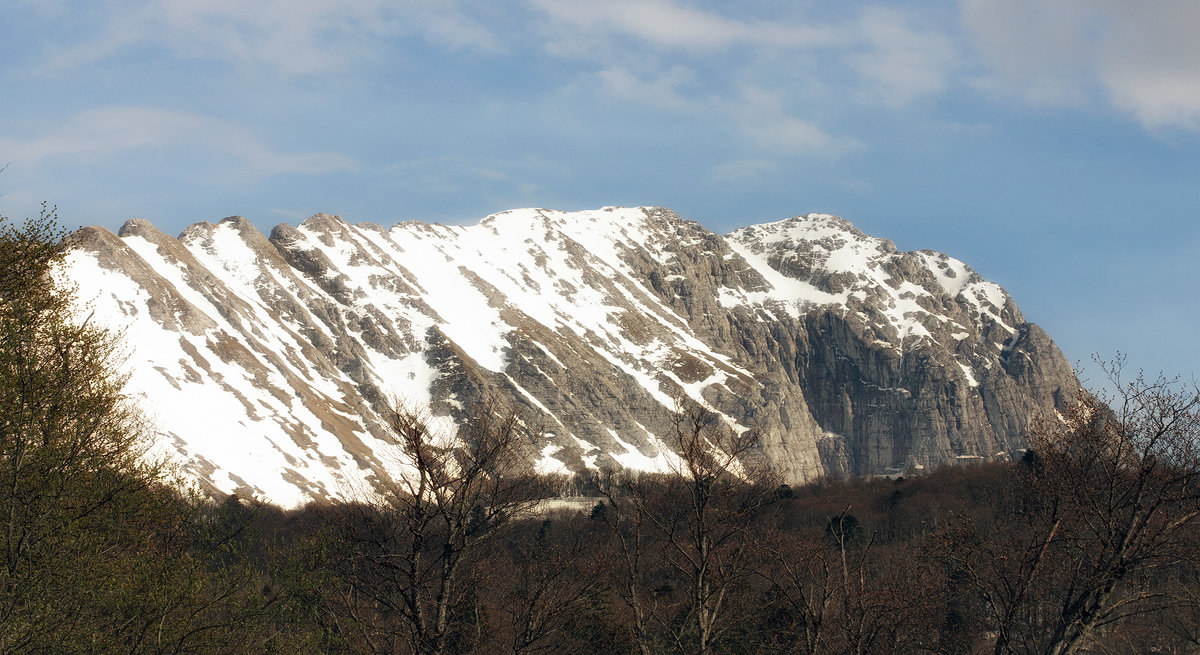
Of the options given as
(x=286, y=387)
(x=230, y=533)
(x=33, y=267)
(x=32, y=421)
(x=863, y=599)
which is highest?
(x=286, y=387)

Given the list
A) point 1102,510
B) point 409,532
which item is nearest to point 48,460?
point 409,532

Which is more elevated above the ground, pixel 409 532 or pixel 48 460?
pixel 48 460

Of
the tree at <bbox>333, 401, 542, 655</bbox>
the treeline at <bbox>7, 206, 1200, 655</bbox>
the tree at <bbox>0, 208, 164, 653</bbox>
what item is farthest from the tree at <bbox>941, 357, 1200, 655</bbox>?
the tree at <bbox>0, 208, 164, 653</bbox>

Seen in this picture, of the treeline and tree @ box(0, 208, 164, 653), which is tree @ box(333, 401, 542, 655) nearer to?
the treeline

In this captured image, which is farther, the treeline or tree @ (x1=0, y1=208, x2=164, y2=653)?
tree @ (x1=0, y1=208, x2=164, y2=653)

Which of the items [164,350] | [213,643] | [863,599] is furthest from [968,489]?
[164,350]

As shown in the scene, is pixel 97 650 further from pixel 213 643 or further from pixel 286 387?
pixel 286 387

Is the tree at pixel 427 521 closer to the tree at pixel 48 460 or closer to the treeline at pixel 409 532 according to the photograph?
the treeline at pixel 409 532

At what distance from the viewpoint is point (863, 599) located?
2386cm

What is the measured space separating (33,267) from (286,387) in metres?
166

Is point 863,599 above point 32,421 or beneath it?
beneath

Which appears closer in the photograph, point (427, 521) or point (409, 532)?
point (427, 521)

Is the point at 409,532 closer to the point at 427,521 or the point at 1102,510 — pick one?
the point at 427,521

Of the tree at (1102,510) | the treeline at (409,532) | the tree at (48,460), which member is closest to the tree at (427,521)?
the treeline at (409,532)
